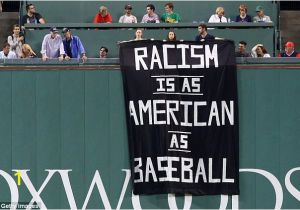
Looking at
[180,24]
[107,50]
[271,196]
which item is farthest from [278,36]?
[271,196]

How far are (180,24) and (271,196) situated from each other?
17.6 feet

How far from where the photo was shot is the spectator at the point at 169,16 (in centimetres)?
2564

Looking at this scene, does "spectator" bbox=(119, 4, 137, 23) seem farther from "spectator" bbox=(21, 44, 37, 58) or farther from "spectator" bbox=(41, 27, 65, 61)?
"spectator" bbox=(21, 44, 37, 58)

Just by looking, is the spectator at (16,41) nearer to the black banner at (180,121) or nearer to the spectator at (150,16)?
the spectator at (150,16)

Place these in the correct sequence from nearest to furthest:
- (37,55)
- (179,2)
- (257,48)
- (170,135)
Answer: (170,135) < (257,48) < (37,55) < (179,2)

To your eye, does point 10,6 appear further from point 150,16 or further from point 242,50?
point 242,50

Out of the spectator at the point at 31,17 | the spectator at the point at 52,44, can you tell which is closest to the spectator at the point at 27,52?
the spectator at the point at 52,44

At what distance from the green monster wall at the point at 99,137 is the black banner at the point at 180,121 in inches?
6.8

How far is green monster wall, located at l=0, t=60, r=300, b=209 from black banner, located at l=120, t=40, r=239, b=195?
173 mm

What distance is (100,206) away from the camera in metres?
21.0

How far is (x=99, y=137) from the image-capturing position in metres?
21.1

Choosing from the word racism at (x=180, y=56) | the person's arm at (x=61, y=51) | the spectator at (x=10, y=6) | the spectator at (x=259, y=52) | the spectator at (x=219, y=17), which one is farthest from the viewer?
the spectator at (x=10, y=6)

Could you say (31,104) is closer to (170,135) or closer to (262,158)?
(170,135)

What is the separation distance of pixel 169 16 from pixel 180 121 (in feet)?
17.1
